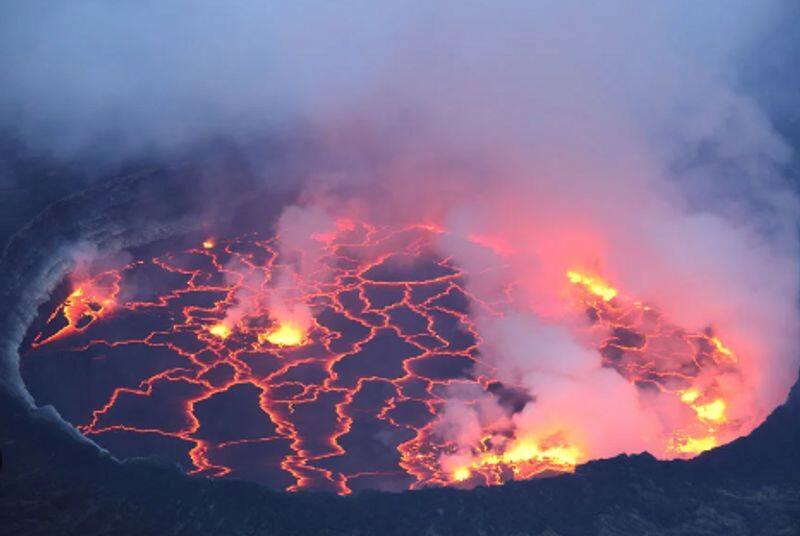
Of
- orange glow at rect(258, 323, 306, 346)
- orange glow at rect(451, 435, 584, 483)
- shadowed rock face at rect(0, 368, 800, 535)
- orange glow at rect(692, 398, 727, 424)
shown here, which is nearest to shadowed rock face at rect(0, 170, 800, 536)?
shadowed rock face at rect(0, 368, 800, 535)

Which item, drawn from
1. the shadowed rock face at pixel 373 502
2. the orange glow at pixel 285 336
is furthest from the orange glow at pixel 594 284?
the shadowed rock face at pixel 373 502

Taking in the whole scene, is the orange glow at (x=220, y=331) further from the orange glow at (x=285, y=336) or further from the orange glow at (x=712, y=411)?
the orange glow at (x=712, y=411)

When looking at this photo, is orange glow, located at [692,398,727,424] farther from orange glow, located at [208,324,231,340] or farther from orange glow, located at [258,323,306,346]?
orange glow, located at [208,324,231,340]

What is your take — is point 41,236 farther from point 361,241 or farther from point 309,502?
point 309,502

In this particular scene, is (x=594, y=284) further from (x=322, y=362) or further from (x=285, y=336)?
(x=285, y=336)

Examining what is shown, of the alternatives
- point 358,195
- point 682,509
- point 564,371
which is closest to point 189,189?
point 358,195

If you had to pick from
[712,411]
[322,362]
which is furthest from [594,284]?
[322,362]
